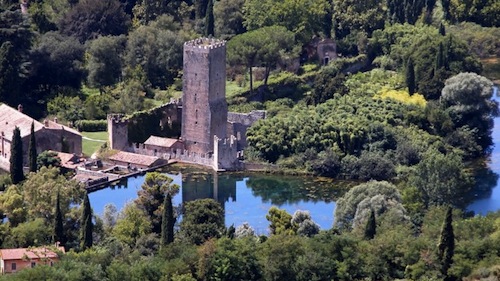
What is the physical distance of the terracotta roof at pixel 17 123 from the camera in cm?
6988

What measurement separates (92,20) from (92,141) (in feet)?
43.9

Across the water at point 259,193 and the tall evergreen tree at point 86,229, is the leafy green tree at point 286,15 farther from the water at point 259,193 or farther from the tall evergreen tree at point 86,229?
the tall evergreen tree at point 86,229

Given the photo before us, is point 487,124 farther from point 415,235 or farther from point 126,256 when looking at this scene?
point 126,256

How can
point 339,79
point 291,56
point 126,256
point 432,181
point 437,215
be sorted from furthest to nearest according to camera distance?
1. point 291,56
2. point 339,79
3. point 432,181
4. point 437,215
5. point 126,256

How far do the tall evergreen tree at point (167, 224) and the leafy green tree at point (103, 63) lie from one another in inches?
908

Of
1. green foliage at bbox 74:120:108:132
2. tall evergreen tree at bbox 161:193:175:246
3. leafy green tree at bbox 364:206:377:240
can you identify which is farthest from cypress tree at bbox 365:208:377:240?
green foliage at bbox 74:120:108:132

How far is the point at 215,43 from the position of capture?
7431 cm

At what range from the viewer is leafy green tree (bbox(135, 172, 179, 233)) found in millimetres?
60125

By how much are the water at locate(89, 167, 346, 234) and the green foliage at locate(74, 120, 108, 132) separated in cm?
638

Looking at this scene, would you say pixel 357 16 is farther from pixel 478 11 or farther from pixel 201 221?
pixel 201 221

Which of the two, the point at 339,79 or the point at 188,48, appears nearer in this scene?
the point at 188,48

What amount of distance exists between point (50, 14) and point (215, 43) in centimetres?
1620

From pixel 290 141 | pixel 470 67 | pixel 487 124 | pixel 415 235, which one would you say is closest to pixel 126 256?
pixel 415 235

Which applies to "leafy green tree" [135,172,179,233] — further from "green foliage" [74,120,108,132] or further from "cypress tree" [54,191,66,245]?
"green foliage" [74,120,108,132]
